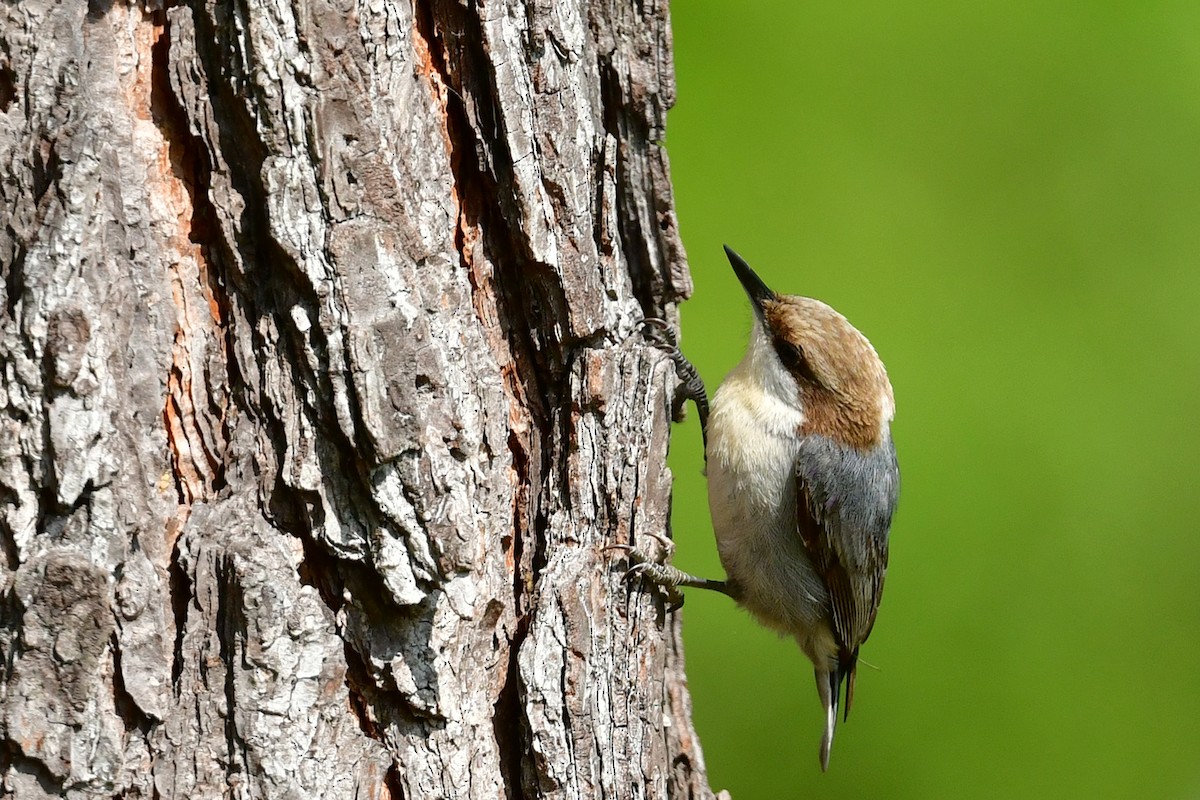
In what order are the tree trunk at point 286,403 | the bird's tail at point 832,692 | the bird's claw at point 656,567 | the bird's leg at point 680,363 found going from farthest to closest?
the bird's tail at point 832,692, the bird's leg at point 680,363, the bird's claw at point 656,567, the tree trunk at point 286,403

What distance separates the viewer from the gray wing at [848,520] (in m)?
2.85

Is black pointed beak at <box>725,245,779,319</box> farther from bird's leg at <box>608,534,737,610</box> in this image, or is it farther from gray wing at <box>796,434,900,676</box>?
bird's leg at <box>608,534,737,610</box>

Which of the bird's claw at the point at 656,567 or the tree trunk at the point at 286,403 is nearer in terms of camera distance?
the tree trunk at the point at 286,403

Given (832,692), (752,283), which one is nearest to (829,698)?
(832,692)

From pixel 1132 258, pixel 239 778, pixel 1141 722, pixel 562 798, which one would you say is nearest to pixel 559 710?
pixel 562 798

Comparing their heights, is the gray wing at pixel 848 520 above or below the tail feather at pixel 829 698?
above

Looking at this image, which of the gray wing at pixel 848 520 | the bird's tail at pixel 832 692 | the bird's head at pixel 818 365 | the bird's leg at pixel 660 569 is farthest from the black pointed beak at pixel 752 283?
the bird's tail at pixel 832 692

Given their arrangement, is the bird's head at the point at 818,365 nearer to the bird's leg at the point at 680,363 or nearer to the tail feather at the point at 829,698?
the bird's leg at the point at 680,363

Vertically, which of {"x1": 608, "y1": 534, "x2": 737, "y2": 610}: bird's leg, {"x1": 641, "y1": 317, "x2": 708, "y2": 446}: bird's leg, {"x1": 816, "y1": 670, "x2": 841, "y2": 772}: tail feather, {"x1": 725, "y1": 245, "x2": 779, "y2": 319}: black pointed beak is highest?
{"x1": 725, "y1": 245, "x2": 779, "y2": 319}: black pointed beak

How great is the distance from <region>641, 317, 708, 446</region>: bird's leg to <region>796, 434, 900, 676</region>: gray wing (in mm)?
319

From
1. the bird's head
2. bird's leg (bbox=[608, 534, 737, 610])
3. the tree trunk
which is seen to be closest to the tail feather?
the bird's head

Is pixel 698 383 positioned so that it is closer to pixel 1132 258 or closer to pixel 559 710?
pixel 559 710

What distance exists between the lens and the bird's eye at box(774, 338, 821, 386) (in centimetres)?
289

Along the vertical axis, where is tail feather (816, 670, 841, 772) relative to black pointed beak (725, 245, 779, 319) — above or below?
below
